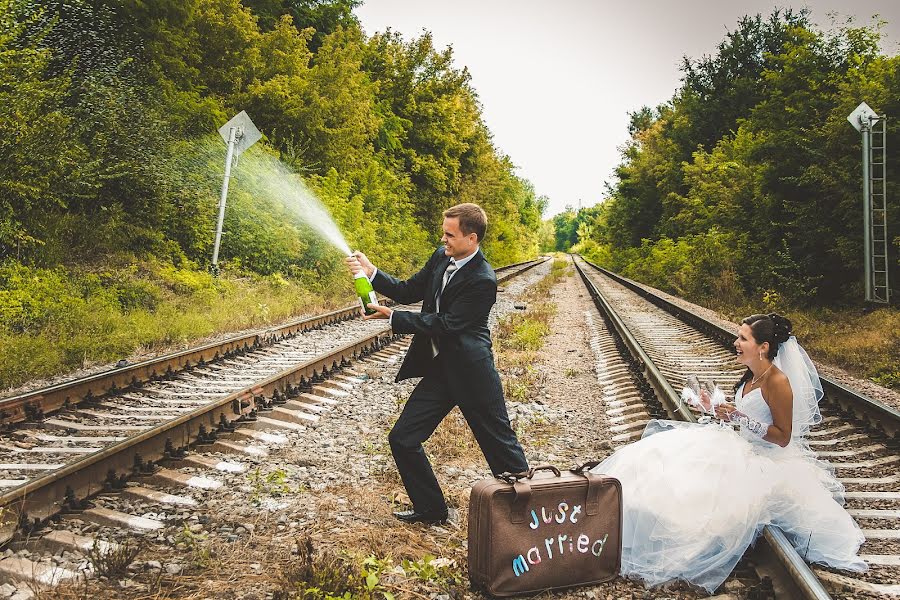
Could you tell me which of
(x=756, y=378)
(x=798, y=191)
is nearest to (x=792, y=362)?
(x=756, y=378)

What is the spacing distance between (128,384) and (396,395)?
2.90 meters

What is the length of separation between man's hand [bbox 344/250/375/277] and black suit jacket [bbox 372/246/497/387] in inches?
14.5

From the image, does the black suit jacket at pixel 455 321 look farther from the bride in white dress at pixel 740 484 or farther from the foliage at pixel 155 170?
the foliage at pixel 155 170

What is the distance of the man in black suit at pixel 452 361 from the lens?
3654mm

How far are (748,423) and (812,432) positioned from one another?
2.80m

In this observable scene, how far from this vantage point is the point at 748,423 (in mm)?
3820

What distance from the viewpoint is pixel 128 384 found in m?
6.68

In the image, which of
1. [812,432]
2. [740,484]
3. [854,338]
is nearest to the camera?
[740,484]

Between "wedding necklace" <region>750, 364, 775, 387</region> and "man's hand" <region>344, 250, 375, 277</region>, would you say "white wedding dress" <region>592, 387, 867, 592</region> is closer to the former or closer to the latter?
"wedding necklace" <region>750, 364, 775, 387</region>

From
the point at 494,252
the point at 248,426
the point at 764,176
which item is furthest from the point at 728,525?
the point at 494,252

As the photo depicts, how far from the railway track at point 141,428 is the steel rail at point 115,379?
1cm

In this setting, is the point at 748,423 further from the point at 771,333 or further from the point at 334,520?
the point at 334,520

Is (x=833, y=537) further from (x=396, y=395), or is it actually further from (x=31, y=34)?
(x=31, y=34)

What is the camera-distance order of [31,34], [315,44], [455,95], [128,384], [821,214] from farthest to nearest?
[455,95]
[315,44]
[821,214]
[31,34]
[128,384]
